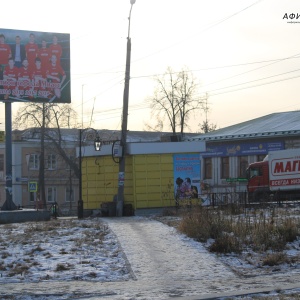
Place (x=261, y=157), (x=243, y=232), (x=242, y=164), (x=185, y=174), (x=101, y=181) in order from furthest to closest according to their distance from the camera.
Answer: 1. (x=242, y=164)
2. (x=261, y=157)
3. (x=101, y=181)
4. (x=185, y=174)
5. (x=243, y=232)

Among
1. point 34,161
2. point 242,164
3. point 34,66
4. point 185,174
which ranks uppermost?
point 34,66

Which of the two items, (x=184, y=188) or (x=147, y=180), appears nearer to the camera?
(x=147, y=180)

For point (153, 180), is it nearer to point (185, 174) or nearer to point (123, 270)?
point (185, 174)

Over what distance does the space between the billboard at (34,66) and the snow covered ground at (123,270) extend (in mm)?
12264

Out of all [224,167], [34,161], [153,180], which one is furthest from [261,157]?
[34,161]

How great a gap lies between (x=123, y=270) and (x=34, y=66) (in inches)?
701

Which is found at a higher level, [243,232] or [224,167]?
[224,167]

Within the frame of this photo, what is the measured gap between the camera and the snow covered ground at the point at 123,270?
10711mm

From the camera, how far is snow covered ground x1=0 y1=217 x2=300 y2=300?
10.7 m

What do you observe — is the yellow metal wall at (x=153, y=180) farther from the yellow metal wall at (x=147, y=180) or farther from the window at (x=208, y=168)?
the window at (x=208, y=168)

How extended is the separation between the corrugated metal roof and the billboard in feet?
85.8

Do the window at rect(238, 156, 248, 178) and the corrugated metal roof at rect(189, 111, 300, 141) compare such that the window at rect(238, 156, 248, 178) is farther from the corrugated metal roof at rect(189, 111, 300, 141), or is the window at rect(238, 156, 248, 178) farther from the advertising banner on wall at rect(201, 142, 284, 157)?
the corrugated metal roof at rect(189, 111, 300, 141)

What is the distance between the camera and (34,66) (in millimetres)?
28594

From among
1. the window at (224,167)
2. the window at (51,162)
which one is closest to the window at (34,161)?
the window at (51,162)
